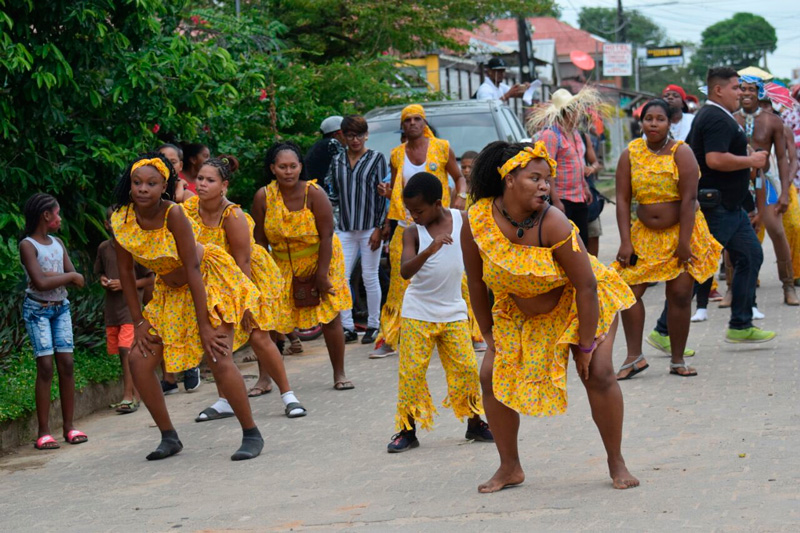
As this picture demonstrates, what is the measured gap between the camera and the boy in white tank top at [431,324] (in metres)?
6.66

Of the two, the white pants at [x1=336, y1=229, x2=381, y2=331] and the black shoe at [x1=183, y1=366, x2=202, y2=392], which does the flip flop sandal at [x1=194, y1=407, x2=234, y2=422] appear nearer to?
the black shoe at [x1=183, y1=366, x2=202, y2=392]

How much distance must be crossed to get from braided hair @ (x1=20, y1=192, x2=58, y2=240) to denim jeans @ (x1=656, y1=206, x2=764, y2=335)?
4487mm

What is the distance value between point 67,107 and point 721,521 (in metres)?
6.81

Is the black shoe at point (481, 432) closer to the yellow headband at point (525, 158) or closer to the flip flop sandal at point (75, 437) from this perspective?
the yellow headband at point (525, 158)

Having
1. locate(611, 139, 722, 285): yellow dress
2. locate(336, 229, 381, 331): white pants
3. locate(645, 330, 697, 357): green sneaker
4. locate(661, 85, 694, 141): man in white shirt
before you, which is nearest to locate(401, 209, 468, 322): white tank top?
locate(611, 139, 722, 285): yellow dress

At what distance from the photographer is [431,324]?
680cm

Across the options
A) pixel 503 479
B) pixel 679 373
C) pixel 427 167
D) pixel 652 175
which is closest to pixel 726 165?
pixel 652 175

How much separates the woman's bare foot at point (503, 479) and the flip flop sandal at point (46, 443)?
10.5ft

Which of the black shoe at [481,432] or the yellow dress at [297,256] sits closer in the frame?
the black shoe at [481,432]

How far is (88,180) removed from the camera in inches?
384

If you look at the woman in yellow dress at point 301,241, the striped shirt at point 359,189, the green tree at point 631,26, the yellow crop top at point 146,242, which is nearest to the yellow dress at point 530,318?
the yellow crop top at point 146,242

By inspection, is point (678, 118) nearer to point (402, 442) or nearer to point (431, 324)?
point (431, 324)

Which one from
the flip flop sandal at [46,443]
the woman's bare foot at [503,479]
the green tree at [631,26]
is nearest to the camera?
the woman's bare foot at [503,479]

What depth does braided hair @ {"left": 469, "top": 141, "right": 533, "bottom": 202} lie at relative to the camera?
5398 mm
